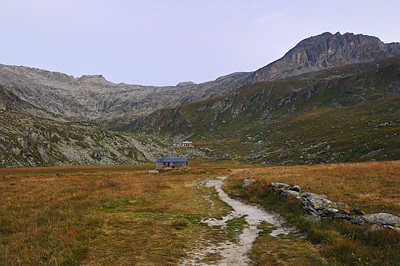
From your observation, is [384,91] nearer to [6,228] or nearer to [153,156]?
[153,156]

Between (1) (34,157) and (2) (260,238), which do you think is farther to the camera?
(1) (34,157)

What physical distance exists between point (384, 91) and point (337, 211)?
250883 mm

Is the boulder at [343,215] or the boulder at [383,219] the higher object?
the boulder at [383,219]

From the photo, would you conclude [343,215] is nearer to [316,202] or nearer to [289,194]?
[316,202]

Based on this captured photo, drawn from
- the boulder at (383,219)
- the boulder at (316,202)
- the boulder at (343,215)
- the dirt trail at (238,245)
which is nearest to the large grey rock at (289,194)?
the boulder at (316,202)

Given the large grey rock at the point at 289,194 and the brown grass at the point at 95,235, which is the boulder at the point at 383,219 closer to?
the large grey rock at the point at 289,194

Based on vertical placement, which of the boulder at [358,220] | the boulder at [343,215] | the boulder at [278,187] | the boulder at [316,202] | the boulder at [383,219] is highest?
the boulder at [383,219]

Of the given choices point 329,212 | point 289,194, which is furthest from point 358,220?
point 289,194

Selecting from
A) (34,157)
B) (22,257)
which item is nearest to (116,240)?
(22,257)

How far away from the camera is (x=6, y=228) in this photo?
13008 millimetres

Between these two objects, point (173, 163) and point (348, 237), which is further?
point (173, 163)

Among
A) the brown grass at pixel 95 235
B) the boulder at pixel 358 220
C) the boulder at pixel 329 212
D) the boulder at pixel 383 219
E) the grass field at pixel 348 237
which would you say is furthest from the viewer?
the boulder at pixel 329 212

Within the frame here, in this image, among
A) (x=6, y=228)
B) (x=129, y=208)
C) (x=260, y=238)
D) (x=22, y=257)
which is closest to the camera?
(x=22, y=257)

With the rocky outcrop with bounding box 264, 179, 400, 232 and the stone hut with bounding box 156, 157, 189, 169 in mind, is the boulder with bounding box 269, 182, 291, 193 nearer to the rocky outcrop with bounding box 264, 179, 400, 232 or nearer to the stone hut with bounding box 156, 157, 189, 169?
the rocky outcrop with bounding box 264, 179, 400, 232
